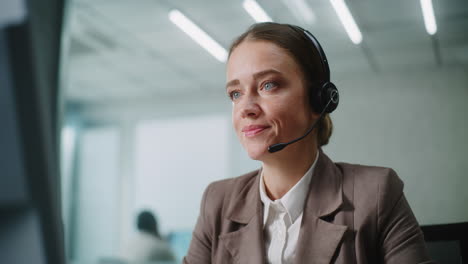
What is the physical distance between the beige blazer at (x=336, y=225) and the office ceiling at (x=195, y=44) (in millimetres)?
282

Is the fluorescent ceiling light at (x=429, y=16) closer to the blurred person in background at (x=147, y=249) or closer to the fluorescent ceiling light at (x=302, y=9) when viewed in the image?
the fluorescent ceiling light at (x=302, y=9)

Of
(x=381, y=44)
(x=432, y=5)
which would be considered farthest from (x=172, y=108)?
(x=432, y=5)

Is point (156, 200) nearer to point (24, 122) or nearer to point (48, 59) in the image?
point (48, 59)

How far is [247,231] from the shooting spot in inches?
32.7

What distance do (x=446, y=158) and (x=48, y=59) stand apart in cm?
147

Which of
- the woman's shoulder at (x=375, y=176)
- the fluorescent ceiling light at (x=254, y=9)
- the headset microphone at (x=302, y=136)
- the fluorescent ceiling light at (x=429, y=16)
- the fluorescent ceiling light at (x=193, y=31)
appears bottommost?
the woman's shoulder at (x=375, y=176)

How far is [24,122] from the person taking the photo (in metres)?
0.22

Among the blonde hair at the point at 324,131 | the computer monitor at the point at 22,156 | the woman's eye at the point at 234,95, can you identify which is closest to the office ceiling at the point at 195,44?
the blonde hair at the point at 324,131

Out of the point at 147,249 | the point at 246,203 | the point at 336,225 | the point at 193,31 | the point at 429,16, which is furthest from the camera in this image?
the point at 193,31

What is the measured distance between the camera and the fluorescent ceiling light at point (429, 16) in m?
1.11

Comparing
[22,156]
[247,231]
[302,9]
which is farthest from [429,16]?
[22,156]

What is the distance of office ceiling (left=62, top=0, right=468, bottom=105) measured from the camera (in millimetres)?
1059

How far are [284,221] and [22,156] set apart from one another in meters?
0.65

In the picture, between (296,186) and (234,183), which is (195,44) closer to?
(234,183)
